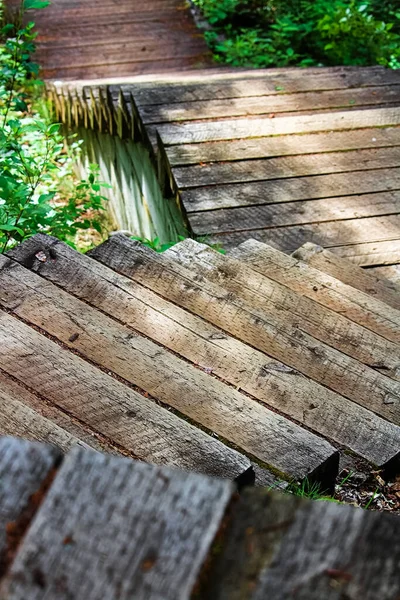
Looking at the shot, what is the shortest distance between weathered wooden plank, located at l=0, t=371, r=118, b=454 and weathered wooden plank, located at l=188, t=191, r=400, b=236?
7.25 feet

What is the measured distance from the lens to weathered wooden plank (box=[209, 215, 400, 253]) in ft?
13.6

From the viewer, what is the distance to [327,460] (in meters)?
2.08

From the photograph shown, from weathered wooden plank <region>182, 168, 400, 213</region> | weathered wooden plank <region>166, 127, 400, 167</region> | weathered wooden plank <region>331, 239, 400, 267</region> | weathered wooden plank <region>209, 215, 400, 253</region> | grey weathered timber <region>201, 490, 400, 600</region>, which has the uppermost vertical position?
grey weathered timber <region>201, 490, 400, 600</region>

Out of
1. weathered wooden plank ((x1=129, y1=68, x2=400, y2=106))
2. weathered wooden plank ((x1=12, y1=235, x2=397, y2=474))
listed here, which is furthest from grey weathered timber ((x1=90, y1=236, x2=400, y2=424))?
weathered wooden plank ((x1=129, y1=68, x2=400, y2=106))

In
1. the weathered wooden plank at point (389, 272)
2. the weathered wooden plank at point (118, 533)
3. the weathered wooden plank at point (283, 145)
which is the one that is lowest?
the weathered wooden plank at point (389, 272)

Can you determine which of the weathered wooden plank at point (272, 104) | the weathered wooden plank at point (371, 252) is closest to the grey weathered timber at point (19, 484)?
the weathered wooden plank at point (371, 252)

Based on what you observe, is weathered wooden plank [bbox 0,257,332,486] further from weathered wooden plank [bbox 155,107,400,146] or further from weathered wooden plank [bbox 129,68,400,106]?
weathered wooden plank [bbox 129,68,400,106]

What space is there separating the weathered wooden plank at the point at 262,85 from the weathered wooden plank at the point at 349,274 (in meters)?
1.99

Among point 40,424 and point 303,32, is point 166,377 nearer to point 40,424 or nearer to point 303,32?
point 40,424

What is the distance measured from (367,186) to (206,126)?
1.16 m

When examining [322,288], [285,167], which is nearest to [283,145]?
[285,167]

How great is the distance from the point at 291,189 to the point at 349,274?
3.55 feet

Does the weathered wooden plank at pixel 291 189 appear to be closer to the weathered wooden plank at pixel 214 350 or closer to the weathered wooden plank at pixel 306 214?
the weathered wooden plank at pixel 306 214

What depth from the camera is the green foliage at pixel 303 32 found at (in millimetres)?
8258
